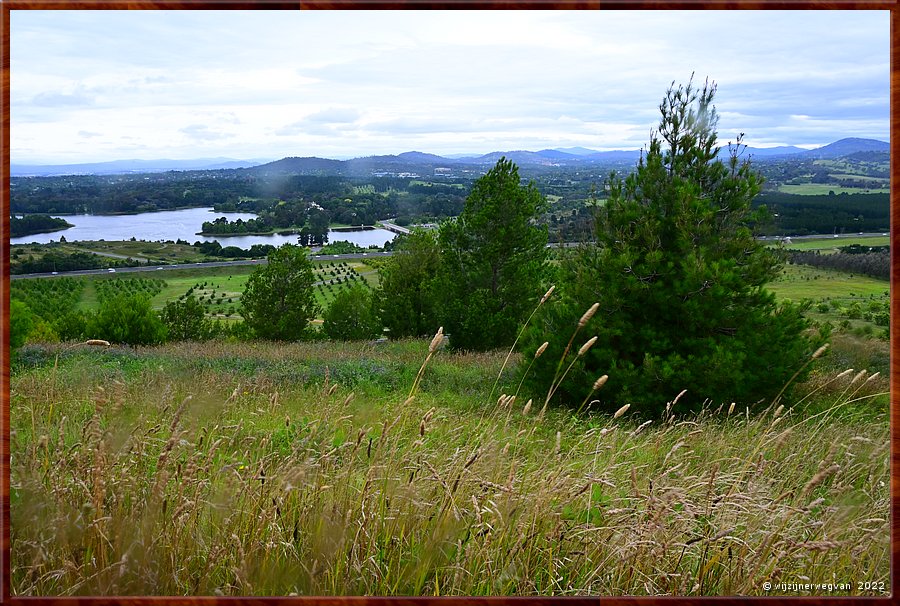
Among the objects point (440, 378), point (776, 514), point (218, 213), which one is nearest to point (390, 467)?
point (776, 514)

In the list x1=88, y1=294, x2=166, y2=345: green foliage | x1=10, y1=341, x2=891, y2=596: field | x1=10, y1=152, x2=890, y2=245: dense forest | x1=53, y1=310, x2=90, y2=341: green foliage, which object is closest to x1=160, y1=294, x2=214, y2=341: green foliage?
x1=53, y1=310, x2=90, y2=341: green foliage

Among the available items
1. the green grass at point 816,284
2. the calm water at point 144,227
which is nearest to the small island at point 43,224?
the calm water at point 144,227

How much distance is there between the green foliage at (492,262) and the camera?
628 inches

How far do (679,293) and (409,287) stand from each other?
19.5 meters

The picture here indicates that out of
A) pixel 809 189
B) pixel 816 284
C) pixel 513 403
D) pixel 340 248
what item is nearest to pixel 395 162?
pixel 809 189

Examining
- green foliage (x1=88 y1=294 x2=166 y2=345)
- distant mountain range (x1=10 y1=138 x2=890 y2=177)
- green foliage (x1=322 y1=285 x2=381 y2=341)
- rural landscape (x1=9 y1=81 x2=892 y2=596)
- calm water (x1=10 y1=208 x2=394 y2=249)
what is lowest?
green foliage (x1=322 y1=285 x2=381 y2=341)

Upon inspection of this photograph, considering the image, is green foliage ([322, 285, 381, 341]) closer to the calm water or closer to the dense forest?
the dense forest

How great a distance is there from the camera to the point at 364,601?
2.15 metres

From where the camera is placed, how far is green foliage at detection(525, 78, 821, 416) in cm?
722

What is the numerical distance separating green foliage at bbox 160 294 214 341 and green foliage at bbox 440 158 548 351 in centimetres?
1965

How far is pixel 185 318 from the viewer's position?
32125 mm

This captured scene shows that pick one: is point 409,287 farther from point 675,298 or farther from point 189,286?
point 675,298

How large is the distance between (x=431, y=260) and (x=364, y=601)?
24.7 metres

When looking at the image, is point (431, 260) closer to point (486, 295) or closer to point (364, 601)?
point (486, 295)
